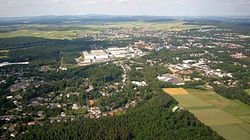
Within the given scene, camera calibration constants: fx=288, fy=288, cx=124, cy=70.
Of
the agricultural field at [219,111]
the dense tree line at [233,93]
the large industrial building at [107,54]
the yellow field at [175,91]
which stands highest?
the dense tree line at [233,93]

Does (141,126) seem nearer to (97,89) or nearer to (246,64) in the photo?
(97,89)

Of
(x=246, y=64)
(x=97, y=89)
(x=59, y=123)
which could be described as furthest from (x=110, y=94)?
(x=246, y=64)

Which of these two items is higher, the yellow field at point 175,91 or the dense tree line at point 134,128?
the dense tree line at point 134,128

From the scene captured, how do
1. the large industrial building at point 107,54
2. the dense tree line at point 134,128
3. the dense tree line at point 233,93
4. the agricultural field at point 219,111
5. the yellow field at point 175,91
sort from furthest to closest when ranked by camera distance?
the large industrial building at point 107,54, the yellow field at point 175,91, the dense tree line at point 233,93, the agricultural field at point 219,111, the dense tree line at point 134,128

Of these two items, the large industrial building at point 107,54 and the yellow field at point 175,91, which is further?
the large industrial building at point 107,54

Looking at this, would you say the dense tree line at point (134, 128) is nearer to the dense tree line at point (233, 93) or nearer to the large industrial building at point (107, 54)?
the dense tree line at point (233, 93)

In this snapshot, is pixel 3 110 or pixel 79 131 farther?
pixel 3 110

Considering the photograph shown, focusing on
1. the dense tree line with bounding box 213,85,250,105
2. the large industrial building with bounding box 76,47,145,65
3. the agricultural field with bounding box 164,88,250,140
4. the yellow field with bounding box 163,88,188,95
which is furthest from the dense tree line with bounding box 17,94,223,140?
the large industrial building with bounding box 76,47,145,65

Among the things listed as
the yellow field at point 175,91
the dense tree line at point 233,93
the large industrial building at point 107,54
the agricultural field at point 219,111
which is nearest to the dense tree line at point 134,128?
the agricultural field at point 219,111

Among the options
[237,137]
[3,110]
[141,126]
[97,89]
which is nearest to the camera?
[237,137]
